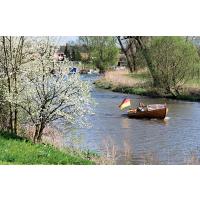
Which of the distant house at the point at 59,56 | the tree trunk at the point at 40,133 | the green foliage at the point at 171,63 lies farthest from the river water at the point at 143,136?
the green foliage at the point at 171,63

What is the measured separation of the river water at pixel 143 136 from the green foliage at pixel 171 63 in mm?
6109

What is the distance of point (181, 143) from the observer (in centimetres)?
1878

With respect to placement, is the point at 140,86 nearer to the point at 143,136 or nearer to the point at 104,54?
the point at 104,54

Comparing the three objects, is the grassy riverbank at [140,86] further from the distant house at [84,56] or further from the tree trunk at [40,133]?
the tree trunk at [40,133]

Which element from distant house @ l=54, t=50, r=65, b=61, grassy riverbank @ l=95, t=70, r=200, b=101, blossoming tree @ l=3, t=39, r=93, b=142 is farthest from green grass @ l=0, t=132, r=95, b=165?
grassy riverbank @ l=95, t=70, r=200, b=101

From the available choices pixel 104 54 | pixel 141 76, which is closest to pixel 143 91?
pixel 141 76

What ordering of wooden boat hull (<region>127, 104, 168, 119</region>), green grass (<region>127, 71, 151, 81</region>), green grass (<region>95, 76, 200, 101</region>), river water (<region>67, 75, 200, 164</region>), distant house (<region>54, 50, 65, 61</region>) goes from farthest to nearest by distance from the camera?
green grass (<region>127, 71, 151, 81</region>)
green grass (<region>95, 76, 200, 101</region>)
wooden boat hull (<region>127, 104, 168, 119</region>)
river water (<region>67, 75, 200, 164</region>)
distant house (<region>54, 50, 65, 61</region>)

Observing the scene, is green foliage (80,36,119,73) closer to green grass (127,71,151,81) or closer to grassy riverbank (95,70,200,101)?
grassy riverbank (95,70,200,101)

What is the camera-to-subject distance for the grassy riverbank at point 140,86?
33528 mm

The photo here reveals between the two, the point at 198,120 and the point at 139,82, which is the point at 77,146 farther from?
the point at 139,82

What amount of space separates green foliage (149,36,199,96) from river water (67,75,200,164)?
6.11 metres

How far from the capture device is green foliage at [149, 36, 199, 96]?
33625mm

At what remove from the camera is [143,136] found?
1997cm
